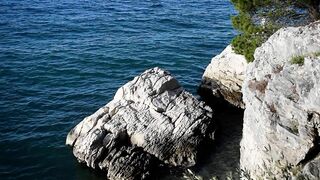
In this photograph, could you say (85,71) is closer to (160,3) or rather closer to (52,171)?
(52,171)

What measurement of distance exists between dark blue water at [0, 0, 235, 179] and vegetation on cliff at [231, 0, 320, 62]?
1267 cm

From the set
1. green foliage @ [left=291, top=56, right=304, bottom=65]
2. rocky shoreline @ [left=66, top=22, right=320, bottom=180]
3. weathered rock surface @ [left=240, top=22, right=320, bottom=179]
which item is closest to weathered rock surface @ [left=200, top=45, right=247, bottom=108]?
rocky shoreline @ [left=66, top=22, right=320, bottom=180]

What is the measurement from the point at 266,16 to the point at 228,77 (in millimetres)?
9089

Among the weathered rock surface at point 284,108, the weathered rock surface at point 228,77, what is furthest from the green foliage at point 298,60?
the weathered rock surface at point 228,77

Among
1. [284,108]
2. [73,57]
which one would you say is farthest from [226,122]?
[73,57]

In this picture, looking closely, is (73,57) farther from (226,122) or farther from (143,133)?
(143,133)

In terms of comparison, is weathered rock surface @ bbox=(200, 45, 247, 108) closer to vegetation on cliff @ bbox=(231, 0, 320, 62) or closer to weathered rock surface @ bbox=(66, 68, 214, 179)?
weathered rock surface @ bbox=(66, 68, 214, 179)

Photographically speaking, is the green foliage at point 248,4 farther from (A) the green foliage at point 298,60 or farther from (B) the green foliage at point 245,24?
(A) the green foliage at point 298,60

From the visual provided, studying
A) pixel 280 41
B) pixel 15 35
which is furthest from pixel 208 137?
pixel 15 35

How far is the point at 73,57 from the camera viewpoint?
154 ft

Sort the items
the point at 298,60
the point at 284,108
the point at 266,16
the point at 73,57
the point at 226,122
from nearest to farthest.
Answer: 1. the point at 284,108
2. the point at 298,60
3. the point at 266,16
4. the point at 226,122
5. the point at 73,57

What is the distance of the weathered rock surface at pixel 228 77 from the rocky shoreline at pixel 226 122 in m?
0.08

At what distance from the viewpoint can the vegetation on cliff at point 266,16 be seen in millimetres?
27516

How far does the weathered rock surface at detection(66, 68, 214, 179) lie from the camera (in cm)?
2798
